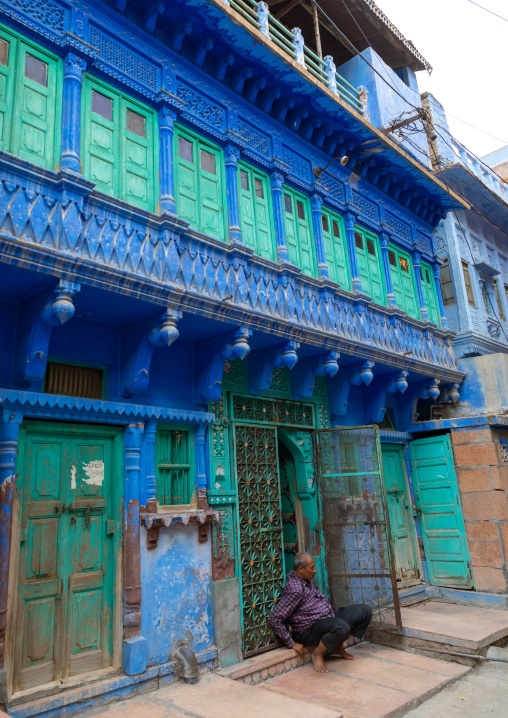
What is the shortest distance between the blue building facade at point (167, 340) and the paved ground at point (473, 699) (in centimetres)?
143

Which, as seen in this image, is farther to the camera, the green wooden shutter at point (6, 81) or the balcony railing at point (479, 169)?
the balcony railing at point (479, 169)

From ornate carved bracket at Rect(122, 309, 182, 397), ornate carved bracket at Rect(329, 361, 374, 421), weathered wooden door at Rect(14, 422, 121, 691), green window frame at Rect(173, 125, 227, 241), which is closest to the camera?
weathered wooden door at Rect(14, 422, 121, 691)

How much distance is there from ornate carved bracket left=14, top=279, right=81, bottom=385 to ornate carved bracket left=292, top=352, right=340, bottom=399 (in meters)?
3.70

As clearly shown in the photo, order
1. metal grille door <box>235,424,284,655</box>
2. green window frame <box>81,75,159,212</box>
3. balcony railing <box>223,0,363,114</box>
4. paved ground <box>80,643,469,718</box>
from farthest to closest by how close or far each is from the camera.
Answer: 1. balcony railing <box>223,0,363,114</box>
2. metal grille door <box>235,424,284,655</box>
3. green window frame <box>81,75,159,212</box>
4. paved ground <box>80,643,469,718</box>

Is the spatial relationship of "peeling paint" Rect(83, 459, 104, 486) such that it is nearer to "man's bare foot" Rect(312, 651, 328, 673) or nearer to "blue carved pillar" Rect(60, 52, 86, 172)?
"blue carved pillar" Rect(60, 52, 86, 172)

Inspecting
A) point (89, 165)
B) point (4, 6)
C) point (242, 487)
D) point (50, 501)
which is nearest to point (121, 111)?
point (89, 165)

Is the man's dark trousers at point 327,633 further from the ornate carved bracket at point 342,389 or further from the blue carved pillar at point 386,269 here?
the blue carved pillar at point 386,269

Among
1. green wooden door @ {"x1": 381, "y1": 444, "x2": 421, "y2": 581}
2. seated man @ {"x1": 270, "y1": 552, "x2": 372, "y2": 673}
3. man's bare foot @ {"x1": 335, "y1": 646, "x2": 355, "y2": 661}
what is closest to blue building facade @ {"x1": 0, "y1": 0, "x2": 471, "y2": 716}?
seated man @ {"x1": 270, "y1": 552, "x2": 372, "y2": 673}

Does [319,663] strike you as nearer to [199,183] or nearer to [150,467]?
[150,467]

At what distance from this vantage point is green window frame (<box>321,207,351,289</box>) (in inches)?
324

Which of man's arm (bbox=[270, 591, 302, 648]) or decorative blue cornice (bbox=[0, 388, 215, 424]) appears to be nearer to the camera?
decorative blue cornice (bbox=[0, 388, 215, 424])

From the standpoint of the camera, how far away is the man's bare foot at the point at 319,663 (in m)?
5.93

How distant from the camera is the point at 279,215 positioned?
7.40m

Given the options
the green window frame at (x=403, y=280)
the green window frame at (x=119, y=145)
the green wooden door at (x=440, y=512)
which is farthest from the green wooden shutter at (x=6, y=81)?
the green wooden door at (x=440, y=512)
